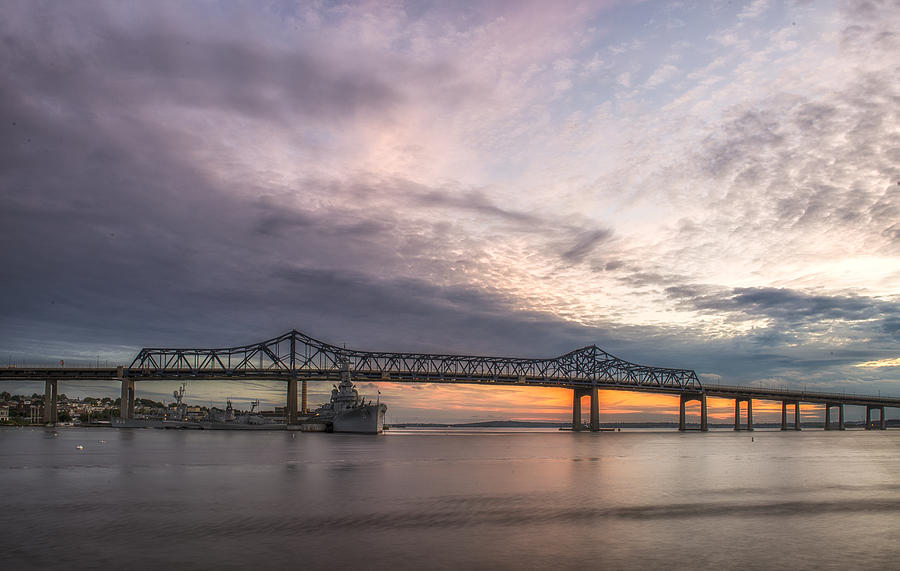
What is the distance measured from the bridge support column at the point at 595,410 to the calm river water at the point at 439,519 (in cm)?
14505

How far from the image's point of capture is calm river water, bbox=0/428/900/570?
757 inches

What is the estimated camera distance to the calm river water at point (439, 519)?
19219 mm

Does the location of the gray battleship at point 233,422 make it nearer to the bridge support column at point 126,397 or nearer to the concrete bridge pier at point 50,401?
the bridge support column at point 126,397

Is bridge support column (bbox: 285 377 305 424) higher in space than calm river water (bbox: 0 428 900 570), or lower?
lower

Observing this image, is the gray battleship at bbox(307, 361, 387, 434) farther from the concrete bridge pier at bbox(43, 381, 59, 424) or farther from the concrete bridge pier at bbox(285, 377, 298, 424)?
the concrete bridge pier at bbox(43, 381, 59, 424)

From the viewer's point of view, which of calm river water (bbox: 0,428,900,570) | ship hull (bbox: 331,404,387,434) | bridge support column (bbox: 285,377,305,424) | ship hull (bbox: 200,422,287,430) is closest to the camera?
calm river water (bbox: 0,428,900,570)

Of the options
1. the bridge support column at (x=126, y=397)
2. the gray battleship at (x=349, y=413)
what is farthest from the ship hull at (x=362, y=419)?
the bridge support column at (x=126, y=397)

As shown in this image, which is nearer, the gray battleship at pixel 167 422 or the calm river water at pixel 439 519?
the calm river water at pixel 439 519

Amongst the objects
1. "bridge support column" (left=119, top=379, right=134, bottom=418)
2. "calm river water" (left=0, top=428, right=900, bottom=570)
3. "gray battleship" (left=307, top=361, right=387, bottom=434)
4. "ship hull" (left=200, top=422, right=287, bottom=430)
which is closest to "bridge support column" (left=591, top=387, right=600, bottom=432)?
"gray battleship" (left=307, top=361, right=387, bottom=434)

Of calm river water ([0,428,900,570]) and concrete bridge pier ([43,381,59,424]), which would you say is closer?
calm river water ([0,428,900,570])

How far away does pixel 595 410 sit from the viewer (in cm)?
19188

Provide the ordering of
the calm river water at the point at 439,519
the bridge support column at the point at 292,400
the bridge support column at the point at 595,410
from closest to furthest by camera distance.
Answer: the calm river water at the point at 439,519
the bridge support column at the point at 292,400
the bridge support column at the point at 595,410

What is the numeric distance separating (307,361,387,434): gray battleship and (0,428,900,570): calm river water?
90518 millimetres

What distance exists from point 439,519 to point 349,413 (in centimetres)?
11852
